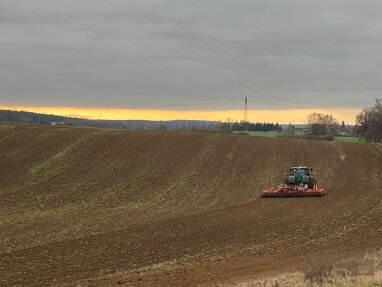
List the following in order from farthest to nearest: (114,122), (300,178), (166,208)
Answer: (114,122) < (300,178) < (166,208)

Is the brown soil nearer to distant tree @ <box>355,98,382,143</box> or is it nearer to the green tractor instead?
the green tractor

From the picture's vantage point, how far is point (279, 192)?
1224 inches

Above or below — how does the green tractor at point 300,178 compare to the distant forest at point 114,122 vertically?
below

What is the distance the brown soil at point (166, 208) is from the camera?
15.4 meters

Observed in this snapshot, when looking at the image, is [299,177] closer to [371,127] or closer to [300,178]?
[300,178]

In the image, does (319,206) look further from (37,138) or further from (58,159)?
(37,138)

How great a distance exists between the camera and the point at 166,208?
26812 mm

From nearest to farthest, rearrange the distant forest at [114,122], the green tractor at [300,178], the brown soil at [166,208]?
the brown soil at [166,208], the green tractor at [300,178], the distant forest at [114,122]

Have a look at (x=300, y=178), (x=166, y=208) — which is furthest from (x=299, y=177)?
(x=166, y=208)

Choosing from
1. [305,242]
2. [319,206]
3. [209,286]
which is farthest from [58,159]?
[209,286]

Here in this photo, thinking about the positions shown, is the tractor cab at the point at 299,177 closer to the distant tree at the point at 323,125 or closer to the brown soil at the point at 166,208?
the brown soil at the point at 166,208

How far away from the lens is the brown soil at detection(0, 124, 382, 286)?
15.4 meters

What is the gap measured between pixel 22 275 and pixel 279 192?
1990 cm

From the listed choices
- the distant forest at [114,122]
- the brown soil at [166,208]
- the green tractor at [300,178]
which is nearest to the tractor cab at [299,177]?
the green tractor at [300,178]
